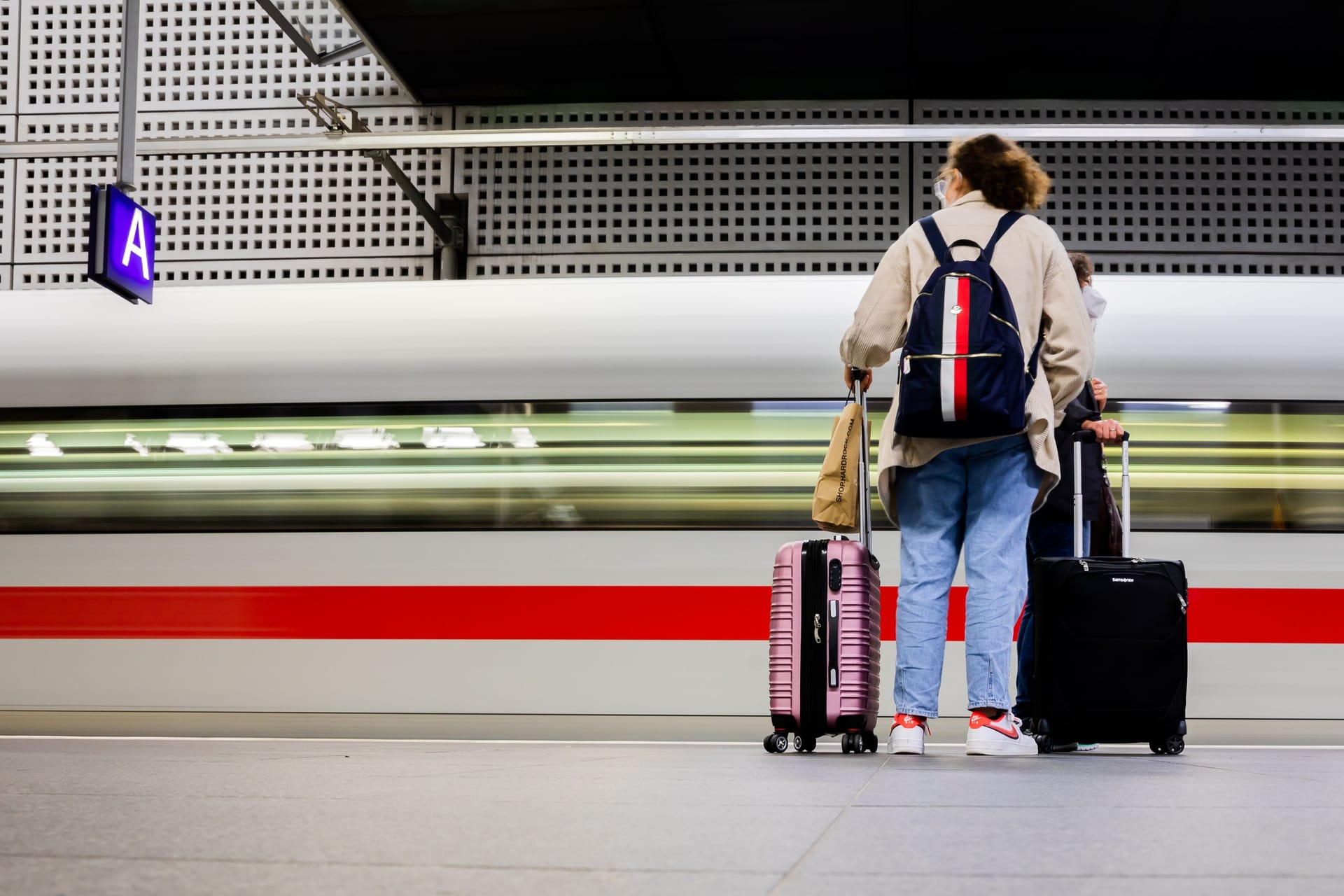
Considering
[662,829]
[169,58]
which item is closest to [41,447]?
[662,829]

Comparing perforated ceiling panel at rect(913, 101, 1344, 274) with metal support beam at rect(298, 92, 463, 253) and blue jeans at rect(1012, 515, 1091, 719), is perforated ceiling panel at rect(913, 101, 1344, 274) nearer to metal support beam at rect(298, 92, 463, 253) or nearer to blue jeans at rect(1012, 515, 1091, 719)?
A: metal support beam at rect(298, 92, 463, 253)

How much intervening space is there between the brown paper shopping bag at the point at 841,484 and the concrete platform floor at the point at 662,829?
28.4 inches

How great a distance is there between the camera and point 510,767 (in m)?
2.76

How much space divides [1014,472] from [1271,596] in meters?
2.23

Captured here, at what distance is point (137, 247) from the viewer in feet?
20.2

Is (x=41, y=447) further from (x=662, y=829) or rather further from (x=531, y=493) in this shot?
(x=662, y=829)

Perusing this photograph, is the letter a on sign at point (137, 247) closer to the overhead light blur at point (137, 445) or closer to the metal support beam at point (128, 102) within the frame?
the metal support beam at point (128, 102)

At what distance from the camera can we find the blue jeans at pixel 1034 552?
3.73m

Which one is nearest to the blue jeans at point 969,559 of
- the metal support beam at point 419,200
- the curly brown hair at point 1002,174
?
the curly brown hair at point 1002,174

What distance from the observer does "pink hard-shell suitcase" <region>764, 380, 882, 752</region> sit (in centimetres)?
336

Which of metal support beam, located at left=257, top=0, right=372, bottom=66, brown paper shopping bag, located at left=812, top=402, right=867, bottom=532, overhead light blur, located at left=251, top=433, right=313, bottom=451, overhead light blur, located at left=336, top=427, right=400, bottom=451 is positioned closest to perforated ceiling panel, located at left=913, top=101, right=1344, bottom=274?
metal support beam, located at left=257, top=0, right=372, bottom=66

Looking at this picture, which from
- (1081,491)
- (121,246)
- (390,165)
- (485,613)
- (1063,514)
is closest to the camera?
(1081,491)

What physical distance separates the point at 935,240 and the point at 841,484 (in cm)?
61

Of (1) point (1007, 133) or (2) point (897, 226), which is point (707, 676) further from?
(2) point (897, 226)
